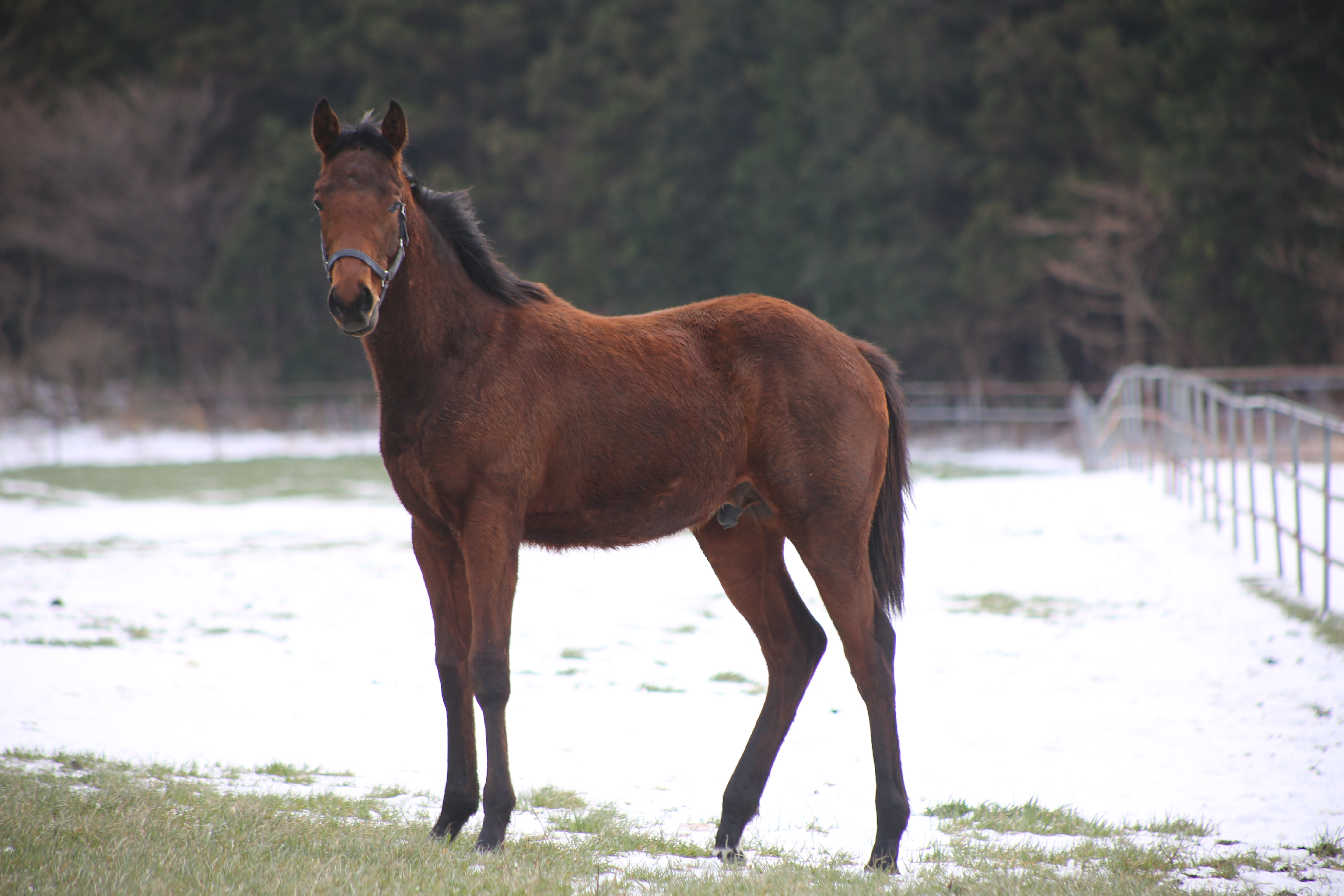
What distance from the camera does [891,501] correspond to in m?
4.25

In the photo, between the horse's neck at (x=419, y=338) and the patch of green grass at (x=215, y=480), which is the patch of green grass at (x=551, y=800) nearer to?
the horse's neck at (x=419, y=338)

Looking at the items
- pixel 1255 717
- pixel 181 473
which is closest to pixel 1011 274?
pixel 181 473

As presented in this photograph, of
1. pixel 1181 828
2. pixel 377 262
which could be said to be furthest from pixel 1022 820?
pixel 377 262

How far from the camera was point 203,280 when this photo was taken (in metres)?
40.4

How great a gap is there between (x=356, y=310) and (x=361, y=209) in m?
0.34

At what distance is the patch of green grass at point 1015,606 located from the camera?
799 centimetres

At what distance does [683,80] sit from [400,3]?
11.6 m

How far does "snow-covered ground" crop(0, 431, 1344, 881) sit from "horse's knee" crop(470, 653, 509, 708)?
3.11ft

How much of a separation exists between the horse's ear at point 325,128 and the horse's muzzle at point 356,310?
547mm

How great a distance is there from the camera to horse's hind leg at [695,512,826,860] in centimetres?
400

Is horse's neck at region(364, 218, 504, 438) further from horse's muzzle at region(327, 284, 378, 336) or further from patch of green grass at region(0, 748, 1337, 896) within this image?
patch of green grass at region(0, 748, 1337, 896)

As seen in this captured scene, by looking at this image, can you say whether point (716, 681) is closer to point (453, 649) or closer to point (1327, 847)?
point (453, 649)

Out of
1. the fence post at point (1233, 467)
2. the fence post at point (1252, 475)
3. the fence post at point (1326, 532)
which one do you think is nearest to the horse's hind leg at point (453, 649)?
the fence post at point (1326, 532)

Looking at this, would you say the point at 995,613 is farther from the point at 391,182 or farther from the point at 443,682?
the point at 391,182
